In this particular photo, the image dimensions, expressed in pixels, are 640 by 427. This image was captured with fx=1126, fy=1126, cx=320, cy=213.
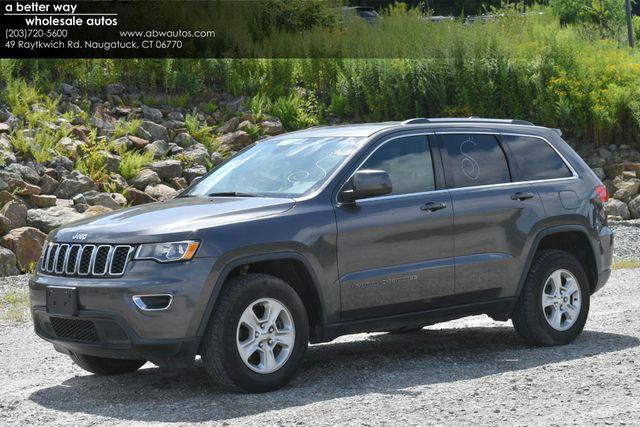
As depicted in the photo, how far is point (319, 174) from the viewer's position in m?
8.12

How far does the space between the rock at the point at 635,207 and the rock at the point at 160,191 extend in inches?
359

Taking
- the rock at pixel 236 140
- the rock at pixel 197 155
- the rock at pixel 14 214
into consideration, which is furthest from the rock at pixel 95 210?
the rock at pixel 236 140

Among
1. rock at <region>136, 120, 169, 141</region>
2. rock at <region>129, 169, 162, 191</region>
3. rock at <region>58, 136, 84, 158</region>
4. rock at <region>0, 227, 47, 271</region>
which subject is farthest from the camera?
rock at <region>136, 120, 169, 141</region>

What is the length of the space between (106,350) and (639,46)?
24022 mm

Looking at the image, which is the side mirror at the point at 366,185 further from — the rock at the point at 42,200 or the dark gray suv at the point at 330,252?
the rock at the point at 42,200

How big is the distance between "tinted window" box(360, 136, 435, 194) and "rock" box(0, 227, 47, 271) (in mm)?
7514

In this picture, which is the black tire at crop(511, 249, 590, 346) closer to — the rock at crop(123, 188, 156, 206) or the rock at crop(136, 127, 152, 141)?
the rock at crop(123, 188, 156, 206)

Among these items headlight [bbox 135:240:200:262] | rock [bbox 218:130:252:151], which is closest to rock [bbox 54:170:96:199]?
rock [bbox 218:130:252:151]

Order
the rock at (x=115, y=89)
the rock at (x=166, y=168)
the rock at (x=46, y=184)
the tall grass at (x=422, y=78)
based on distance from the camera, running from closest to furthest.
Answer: the rock at (x=46, y=184), the rock at (x=166, y=168), the rock at (x=115, y=89), the tall grass at (x=422, y=78)

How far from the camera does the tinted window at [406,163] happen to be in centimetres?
836

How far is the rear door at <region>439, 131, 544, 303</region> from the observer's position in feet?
28.1

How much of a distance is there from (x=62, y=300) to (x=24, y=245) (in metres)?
7.66

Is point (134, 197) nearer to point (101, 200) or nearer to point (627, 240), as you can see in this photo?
point (101, 200)

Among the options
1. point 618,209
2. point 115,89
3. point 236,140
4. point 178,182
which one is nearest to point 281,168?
point 178,182
